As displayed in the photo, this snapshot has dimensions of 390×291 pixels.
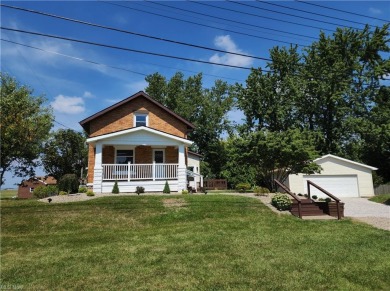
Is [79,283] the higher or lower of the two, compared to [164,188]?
lower

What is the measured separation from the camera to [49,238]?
30.7ft

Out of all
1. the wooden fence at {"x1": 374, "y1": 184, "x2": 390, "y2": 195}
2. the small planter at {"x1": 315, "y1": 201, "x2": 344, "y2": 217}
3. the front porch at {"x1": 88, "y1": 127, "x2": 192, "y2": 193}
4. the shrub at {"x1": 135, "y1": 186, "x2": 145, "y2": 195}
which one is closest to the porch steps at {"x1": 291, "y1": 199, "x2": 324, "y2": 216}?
the small planter at {"x1": 315, "y1": 201, "x2": 344, "y2": 217}

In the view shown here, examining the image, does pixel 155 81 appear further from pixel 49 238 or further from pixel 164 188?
pixel 49 238

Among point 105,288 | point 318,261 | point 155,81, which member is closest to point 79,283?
point 105,288

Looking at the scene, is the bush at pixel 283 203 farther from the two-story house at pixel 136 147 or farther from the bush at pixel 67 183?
the bush at pixel 67 183

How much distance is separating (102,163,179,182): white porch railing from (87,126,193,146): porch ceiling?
148 cm

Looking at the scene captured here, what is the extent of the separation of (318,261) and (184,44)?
7.51 metres

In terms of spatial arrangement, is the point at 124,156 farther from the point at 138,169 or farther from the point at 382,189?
the point at 382,189

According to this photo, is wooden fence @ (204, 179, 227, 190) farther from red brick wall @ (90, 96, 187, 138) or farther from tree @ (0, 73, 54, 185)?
tree @ (0, 73, 54, 185)

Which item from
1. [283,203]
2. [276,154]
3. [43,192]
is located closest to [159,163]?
[43,192]

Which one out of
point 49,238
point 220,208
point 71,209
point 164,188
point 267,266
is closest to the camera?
point 267,266

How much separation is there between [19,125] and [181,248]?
75.0 feet

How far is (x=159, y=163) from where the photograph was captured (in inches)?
816

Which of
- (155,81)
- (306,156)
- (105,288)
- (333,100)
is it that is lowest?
(105,288)
